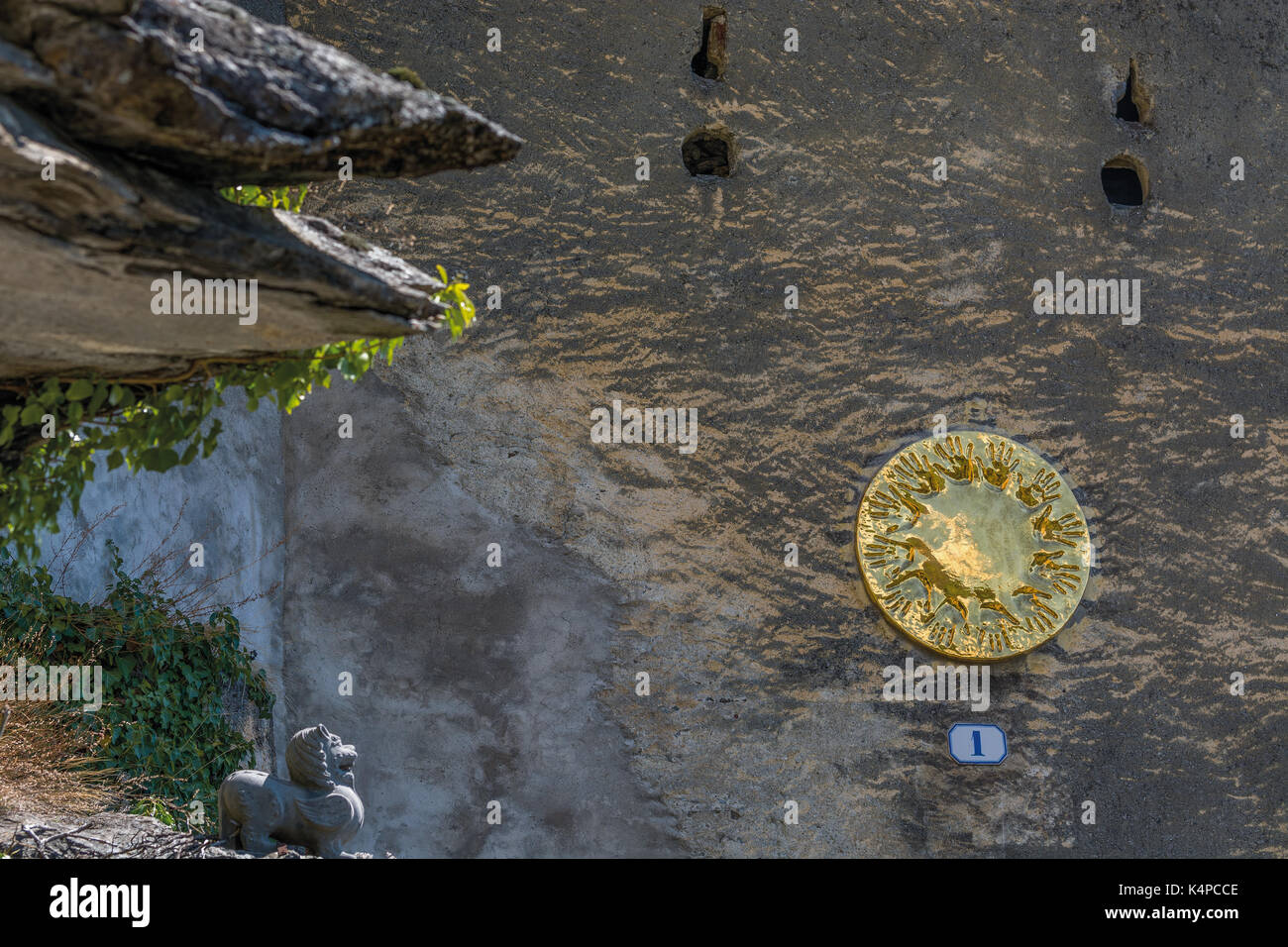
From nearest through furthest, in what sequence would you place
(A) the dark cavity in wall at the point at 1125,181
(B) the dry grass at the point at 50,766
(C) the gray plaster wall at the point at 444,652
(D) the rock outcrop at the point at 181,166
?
(D) the rock outcrop at the point at 181,166 → (B) the dry grass at the point at 50,766 → (C) the gray plaster wall at the point at 444,652 → (A) the dark cavity in wall at the point at 1125,181

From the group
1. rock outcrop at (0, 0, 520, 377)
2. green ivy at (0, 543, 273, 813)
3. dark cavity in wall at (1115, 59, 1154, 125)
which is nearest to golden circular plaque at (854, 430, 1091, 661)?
dark cavity in wall at (1115, 59, 1154, 125)

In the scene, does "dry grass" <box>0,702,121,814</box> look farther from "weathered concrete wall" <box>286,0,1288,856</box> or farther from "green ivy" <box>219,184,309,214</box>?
"green ivy" <box>219,184,309,214</box>

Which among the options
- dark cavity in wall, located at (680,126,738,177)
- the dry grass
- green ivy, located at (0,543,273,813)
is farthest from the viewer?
dark cavity in wall, located at (680,126,738,177)

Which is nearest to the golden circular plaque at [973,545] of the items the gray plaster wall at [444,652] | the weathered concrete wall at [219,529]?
the gray plaster wall at [444,652]

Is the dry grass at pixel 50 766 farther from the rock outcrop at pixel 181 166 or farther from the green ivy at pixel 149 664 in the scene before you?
the rock outcrop at pixel 181 166

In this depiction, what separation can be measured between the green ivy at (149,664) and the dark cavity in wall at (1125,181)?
566 cm

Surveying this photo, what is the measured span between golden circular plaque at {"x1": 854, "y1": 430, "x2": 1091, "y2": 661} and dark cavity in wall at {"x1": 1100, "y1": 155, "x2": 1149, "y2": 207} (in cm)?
179

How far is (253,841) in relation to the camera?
14.2ft

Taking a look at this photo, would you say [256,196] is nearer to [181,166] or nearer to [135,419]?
[181,166]

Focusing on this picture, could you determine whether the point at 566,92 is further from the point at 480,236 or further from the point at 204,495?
the point at 204,495

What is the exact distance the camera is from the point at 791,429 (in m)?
7.50

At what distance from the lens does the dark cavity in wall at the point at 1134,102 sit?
26.7 ft

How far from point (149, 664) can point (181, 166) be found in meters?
4.05

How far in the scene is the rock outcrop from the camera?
2408mm
